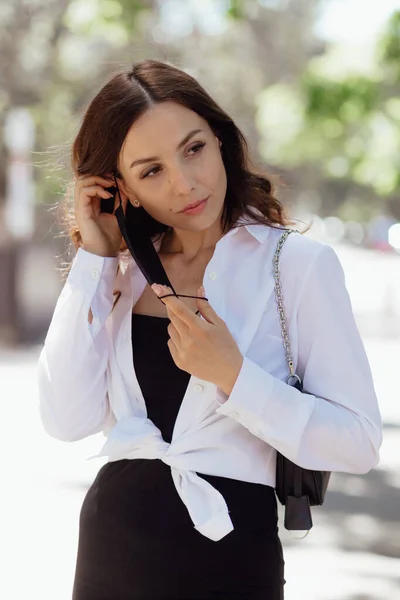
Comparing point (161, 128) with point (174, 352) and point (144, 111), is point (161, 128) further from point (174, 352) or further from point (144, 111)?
point (174, 352)

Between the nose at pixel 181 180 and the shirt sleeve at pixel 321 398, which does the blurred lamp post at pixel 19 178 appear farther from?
the shirt sleeve at pixel 321 398

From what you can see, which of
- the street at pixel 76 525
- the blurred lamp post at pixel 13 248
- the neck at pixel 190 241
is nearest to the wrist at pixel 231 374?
the neck at pixel 190 241

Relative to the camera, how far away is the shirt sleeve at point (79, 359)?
8.66 feet

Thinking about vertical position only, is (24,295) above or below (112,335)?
below

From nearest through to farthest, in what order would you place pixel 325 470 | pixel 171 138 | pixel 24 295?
pixel 325 470, pixel 171 138, pixel 24 295

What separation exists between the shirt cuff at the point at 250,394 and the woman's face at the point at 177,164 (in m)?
0.49

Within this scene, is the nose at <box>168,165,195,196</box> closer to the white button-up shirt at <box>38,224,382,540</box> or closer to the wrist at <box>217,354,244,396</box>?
the white button-up shirt at <box>38,224,382,540</box>

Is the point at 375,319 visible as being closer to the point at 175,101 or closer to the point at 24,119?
the point at 24,119

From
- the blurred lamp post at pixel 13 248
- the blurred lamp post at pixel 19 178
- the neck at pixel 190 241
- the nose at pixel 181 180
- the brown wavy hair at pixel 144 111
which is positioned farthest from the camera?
the blurred lamp post at pixel 13 248

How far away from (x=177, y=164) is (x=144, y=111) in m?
0.18

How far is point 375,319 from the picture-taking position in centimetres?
2119

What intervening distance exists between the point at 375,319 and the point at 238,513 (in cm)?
1913

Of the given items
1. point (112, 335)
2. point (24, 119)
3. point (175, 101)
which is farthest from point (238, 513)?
point (24, 119)

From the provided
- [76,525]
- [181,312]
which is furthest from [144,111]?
[76,525]
